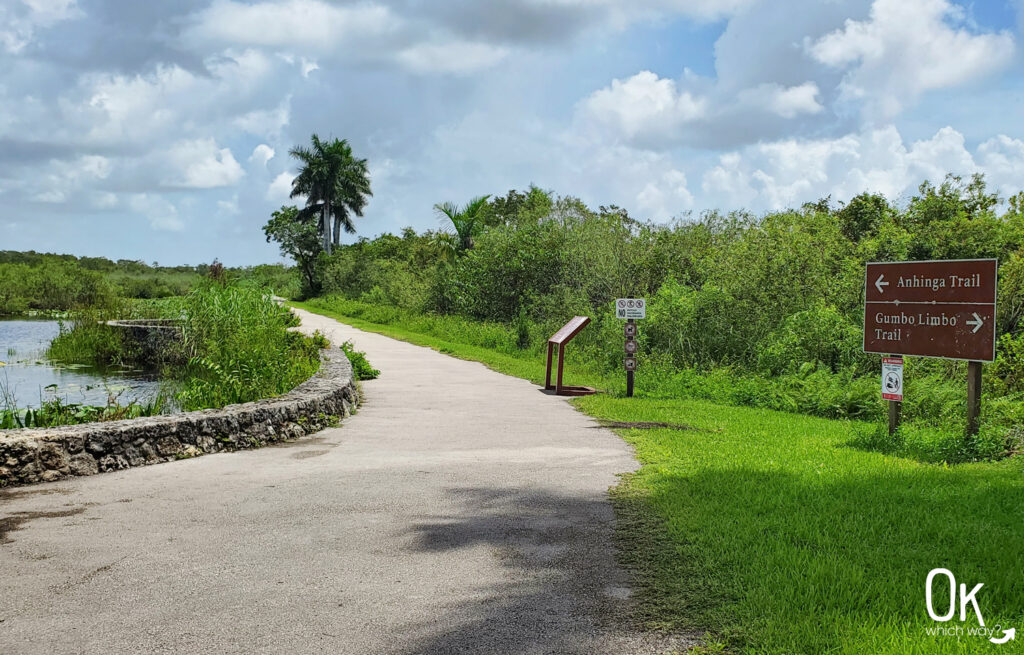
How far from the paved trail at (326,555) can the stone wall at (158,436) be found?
257 mm

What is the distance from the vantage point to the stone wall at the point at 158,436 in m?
7.18

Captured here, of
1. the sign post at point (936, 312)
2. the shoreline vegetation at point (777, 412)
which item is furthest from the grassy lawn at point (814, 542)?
the sign post at point (936, 312)

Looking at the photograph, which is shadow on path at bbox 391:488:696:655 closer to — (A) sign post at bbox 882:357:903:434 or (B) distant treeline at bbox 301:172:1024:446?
(A) sign post at bbox 882:357:903:434

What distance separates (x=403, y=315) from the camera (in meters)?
34.2

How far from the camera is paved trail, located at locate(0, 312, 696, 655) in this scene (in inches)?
153

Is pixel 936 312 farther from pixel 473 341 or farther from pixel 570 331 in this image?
pixel 473 341

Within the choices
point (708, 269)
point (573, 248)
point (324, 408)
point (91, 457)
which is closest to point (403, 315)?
point (573, 248)

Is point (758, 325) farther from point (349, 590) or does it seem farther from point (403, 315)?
point (403, 315)

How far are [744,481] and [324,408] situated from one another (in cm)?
584

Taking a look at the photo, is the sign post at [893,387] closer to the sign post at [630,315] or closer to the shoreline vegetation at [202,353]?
the sign post at [630,315]

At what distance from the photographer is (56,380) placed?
1767 centimetres

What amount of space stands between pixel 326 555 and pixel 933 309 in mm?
7140

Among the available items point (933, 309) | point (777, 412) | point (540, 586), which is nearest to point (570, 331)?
point (777, 412)

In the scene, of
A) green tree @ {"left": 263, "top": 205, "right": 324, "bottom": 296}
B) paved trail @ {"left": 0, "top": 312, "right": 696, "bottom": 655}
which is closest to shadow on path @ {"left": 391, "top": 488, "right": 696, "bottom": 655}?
paved trail @ {"left": 0, "top": 312, "right": 696, "bottom": 655}
